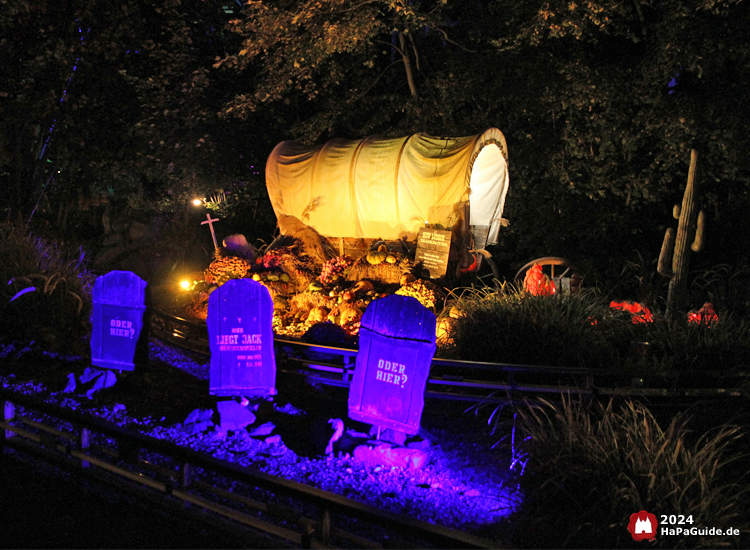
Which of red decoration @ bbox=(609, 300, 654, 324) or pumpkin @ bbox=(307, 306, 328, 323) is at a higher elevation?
red decoration @ bbox=(609, 300, 654, 324)

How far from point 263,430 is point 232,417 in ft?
1.14

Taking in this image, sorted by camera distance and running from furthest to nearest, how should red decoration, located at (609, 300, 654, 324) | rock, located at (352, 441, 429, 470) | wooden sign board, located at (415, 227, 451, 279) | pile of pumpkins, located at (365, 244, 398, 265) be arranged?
pile of pumpkins, located at (365, 244, 398, 265), wooden sign board, located at (415, 227, 451, 279), red decoration, located at (609, 300, 654, 324), rock, located at (352, 441, 429, 470)

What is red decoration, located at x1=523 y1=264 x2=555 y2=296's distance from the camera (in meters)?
7.06

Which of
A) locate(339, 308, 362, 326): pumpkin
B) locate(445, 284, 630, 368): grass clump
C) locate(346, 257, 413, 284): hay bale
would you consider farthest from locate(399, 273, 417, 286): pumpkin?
locate(445, 284, 630, 368): grass clump

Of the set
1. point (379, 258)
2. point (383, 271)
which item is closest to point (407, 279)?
point (383, 271)

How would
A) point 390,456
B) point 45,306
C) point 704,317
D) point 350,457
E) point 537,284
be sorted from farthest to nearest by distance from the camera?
point 45,306 < point 537,284 < point 704,317 < point 350,457 < point 390,456

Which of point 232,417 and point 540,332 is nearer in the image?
point 232,417

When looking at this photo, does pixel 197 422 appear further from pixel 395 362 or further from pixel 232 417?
pixel 395 362

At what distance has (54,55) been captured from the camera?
1261cm

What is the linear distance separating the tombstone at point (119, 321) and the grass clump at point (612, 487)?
13.8ft

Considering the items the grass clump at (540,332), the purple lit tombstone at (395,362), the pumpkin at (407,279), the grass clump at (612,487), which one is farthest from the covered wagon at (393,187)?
the grass clump at (612,487)

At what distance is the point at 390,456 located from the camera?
426 cm

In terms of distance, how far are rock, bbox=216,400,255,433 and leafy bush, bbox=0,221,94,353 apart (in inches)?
126

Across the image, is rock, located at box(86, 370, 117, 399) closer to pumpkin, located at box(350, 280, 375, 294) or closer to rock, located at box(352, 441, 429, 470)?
rock, located at box(352, 441, 429, 470)
